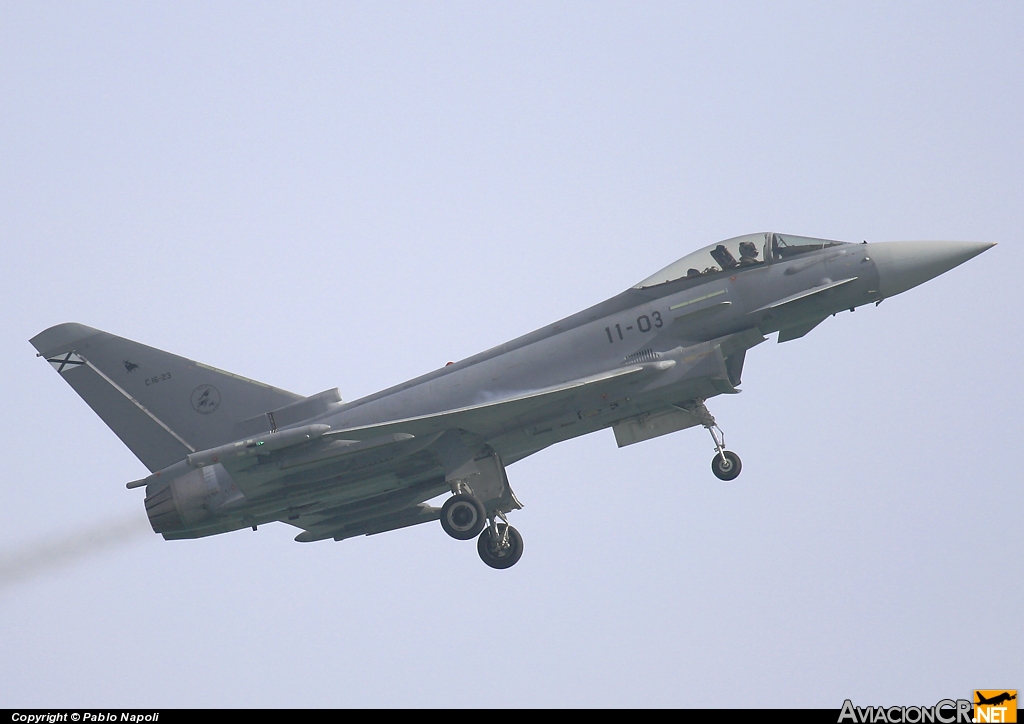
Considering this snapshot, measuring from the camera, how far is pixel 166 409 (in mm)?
20156

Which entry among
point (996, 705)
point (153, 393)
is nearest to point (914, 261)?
point (996, 705)

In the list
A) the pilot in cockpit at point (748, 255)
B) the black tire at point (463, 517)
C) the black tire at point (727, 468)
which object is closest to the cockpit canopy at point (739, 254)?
the pilot in cockpit at point (748, 255)

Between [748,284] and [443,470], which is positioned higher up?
[748,284]

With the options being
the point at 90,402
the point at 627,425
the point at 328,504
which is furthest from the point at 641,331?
the point at 90,402

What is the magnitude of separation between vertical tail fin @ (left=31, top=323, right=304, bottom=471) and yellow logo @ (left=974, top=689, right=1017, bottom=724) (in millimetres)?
11288

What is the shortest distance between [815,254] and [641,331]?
2914mm

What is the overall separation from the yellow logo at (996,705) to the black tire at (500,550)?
7.79m

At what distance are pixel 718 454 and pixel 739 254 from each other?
10.2 ft

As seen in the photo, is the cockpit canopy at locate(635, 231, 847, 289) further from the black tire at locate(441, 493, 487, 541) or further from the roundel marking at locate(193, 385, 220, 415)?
the roundel marking at locate(193, 385, 220, 415)

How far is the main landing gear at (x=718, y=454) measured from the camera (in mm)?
18375

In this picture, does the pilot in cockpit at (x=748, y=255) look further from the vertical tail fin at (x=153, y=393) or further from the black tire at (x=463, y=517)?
the vertical tail fin at (x=153, y=393)

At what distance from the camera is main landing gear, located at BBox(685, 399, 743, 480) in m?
18.4

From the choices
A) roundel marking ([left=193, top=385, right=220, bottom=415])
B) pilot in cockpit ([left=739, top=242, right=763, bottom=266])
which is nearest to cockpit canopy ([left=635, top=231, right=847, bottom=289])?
pilot in cockpit ([left=739, top=242, right=763, bottom=266])

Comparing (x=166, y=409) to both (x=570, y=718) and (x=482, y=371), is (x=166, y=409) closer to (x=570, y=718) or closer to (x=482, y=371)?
(x=482, y=371)
